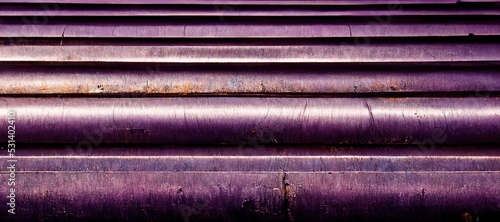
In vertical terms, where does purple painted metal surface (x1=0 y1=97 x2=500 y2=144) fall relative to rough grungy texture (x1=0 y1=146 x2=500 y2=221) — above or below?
above

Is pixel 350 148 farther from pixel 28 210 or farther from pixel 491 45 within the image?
pixel 28 210

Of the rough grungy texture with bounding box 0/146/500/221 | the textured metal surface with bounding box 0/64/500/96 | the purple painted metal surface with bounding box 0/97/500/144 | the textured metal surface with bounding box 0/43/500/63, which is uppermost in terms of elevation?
the textured metal surface with bounding box 0/43/500/63

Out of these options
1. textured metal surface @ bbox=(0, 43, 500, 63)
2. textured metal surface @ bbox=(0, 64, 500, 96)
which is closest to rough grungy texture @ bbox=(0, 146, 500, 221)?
textured metal surface @ bbox=(0, 64, 500, 96)

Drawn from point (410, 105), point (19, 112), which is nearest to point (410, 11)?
point (410, 105)

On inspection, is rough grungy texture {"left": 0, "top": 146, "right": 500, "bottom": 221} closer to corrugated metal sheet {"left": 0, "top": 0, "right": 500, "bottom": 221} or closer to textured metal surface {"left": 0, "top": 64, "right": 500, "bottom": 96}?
corrugated metal sheet {"left": 0, "top": 0, "right": 500, "bottom": 221}

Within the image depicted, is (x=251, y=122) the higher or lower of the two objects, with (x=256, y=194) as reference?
higher

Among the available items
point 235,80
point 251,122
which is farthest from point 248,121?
point 235,80

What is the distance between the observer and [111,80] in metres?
1.13

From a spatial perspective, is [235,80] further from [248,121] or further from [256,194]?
[256,194]

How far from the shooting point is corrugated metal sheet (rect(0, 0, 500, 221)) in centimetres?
106

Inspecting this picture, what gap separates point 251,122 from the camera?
1.08 m

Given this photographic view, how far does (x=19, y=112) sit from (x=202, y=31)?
61cm

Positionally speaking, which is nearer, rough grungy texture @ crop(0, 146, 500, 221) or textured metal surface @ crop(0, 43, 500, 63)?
rough grungy texture @ crop(0, 146, 500, 221)

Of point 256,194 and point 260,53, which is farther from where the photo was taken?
point 260,53
